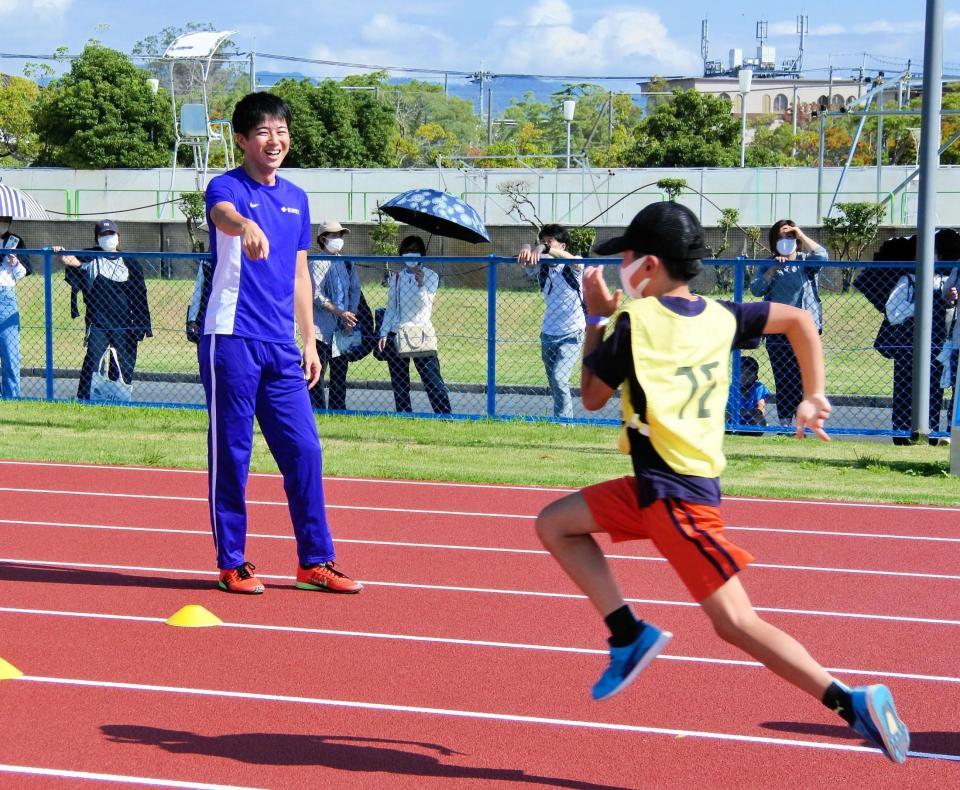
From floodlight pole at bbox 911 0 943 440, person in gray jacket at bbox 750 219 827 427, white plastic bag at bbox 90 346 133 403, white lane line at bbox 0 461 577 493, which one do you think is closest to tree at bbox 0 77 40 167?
white plastic bag at bbox 90 346 133 403

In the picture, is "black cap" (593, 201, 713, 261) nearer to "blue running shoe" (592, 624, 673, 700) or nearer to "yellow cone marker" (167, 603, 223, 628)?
"blue running shoe" (592, 624, 673, 700)

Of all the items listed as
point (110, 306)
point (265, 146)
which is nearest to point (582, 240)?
point (110, 306)

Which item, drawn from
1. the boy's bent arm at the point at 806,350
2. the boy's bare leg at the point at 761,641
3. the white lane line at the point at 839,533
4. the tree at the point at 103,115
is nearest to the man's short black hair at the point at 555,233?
the white lane line at the point at 839,533

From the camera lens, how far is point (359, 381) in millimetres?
15930

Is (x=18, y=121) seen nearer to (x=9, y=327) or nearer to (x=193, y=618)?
(x=9, y=327)

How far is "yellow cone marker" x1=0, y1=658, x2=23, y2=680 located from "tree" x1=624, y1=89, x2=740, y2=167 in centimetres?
5039

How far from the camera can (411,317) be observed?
12.9 metres

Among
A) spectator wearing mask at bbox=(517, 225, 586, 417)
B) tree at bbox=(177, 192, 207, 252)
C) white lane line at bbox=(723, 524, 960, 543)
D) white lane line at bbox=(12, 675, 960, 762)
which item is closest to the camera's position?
white lane line at bbox=(12, 675, 960, 762)

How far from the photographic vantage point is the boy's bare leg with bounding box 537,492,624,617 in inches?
167

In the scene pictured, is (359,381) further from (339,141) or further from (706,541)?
(339,141)

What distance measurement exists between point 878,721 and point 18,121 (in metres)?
62.7

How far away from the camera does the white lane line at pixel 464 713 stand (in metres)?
4.52

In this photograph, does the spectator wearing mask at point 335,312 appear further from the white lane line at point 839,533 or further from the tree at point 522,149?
the tree at point 522,149

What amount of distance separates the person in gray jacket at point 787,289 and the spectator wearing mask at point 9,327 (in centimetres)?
749
